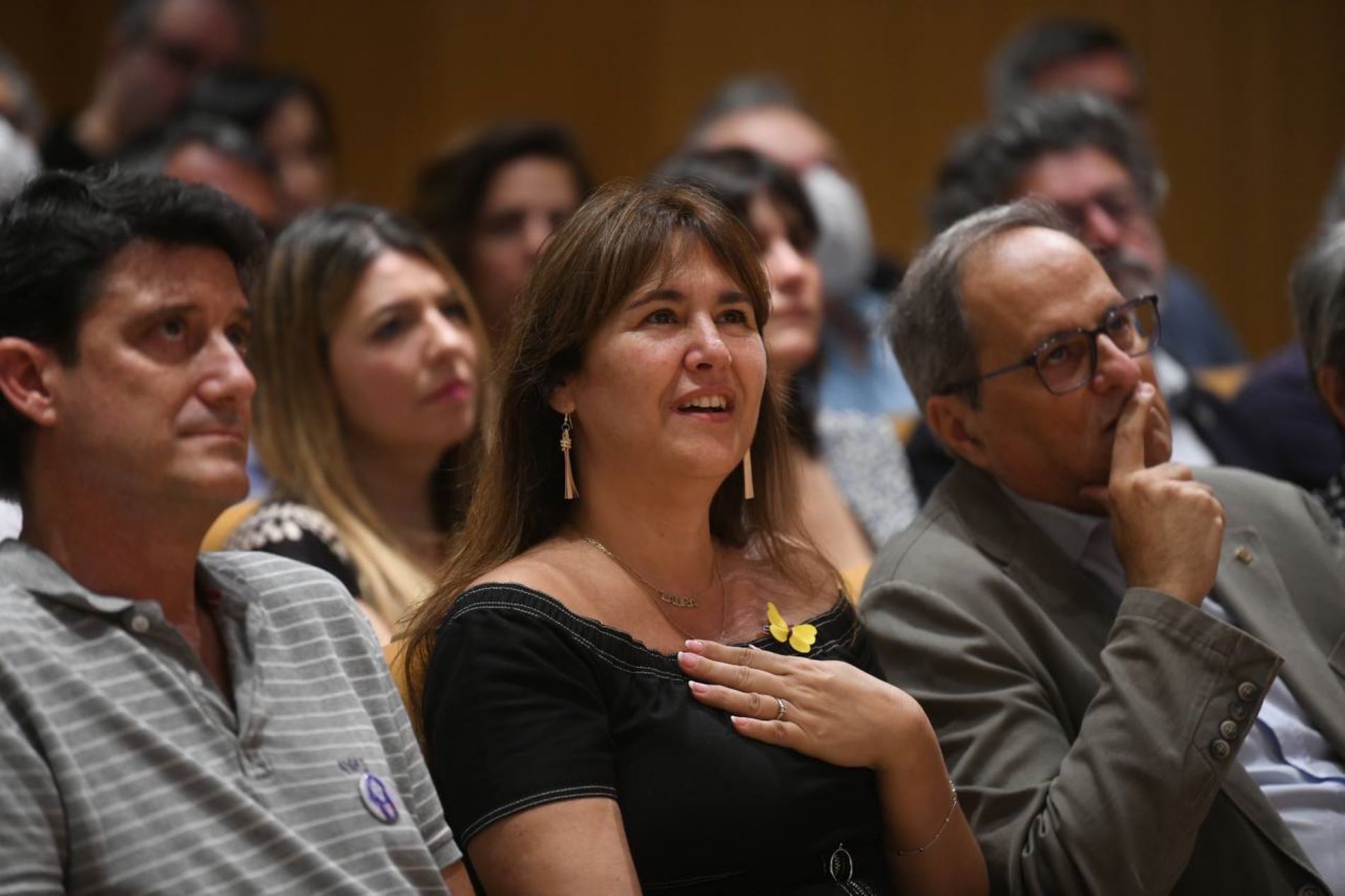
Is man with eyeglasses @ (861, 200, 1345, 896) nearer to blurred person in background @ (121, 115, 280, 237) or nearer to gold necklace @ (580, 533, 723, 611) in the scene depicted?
gold necklace @ (580, 533, 723, 611)

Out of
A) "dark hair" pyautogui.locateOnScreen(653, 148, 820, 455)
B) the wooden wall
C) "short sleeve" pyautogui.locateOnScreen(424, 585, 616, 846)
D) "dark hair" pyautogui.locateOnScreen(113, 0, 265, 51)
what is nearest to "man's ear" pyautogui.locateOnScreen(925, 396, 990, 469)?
"short sleeve" pyautogui.locateOnScreen(424, 585, 616, 846)

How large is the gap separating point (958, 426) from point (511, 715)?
0.80 metres

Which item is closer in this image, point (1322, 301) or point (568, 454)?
point (568, 454)

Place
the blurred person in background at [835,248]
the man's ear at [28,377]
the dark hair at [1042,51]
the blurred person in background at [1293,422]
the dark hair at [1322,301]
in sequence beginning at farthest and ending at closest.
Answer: the dark hair at [1042,51] < the blurred person in background at [835,248] < the blurred person in background at [1293,422] < the dark hair at [1322,301] < the man's ear at [28,377]

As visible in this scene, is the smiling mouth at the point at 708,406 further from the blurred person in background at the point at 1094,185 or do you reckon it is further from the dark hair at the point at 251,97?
the dark hair at the point at 251,97

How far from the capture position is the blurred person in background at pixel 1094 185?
10.0 feet

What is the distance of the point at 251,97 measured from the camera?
3879mm

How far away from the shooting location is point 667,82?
16.6ft

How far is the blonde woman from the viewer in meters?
2.47

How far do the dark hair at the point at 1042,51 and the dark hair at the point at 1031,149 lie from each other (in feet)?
2.52

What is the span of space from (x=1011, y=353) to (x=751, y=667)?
57 cm

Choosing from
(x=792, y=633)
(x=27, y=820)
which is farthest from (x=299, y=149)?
(x=27, y=820)

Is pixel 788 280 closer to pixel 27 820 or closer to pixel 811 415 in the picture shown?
pixel 811 415

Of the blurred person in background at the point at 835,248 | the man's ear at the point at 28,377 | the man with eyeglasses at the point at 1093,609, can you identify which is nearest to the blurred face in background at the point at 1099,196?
the blurred person in background at the point at 835,248
